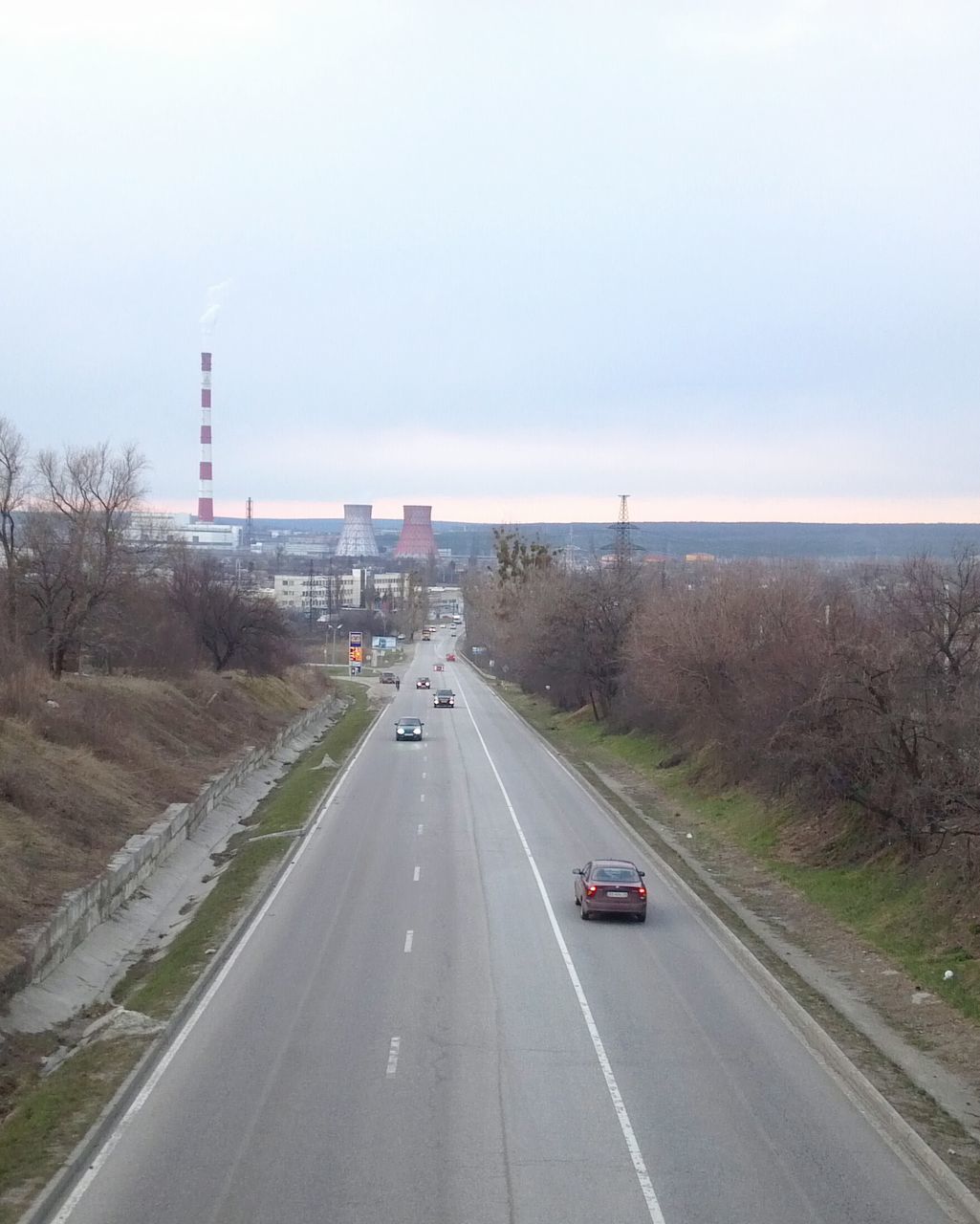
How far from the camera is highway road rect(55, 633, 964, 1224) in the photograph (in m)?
10.7

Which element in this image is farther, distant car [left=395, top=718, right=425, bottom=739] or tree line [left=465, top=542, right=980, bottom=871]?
distant car [left=395, top=718, right=425, bottom=739]

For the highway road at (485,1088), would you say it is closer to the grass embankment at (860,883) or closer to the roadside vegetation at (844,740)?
the grass embankment at (860,883)

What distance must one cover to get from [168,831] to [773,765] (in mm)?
15260

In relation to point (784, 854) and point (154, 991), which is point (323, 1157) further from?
point (784, 854)

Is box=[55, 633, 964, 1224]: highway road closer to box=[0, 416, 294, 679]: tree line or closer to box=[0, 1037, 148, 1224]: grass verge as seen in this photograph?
box=[0, 1037, 148, 1224]: grass verge

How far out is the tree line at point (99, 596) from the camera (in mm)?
50438

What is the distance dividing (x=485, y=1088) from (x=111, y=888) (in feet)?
47.6

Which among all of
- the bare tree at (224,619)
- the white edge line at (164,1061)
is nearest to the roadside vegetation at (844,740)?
the white edge line at (164,1061)

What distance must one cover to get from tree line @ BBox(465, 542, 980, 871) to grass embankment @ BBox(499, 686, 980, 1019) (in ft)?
1.85

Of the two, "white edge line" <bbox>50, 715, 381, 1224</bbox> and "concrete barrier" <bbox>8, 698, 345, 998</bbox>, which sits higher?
"white edge line" <bbox>50, 715, 381, 1224</bbox>

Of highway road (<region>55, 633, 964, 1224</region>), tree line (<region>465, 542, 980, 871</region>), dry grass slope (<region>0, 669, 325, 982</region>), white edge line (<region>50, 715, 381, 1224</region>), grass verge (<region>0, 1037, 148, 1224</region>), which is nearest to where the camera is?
highway road (<region>55, 633, 964, 1224</region>)

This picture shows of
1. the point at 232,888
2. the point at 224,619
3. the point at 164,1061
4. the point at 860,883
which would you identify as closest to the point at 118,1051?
the point at 164,1061

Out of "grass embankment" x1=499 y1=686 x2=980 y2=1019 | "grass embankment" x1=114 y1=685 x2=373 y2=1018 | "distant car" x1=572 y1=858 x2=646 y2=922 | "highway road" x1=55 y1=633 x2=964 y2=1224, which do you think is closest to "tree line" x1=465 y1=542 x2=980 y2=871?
"grass embankment" x1=499 y1=686 x2=980 y2=1019

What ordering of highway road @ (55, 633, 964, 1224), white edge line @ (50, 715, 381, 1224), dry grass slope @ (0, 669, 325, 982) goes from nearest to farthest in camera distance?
highway road @ (55, 633, 964, 1224) < white edge line @ (50, 715, 381, 1224) < dry grass slope @ (0, 669, 325, 982)
